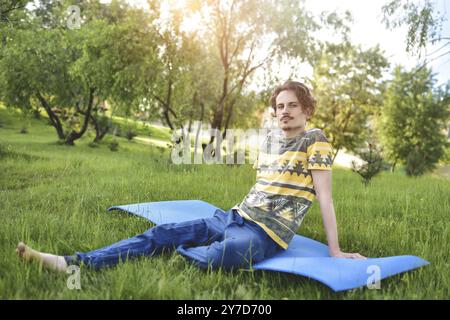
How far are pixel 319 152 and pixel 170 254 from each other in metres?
1.24

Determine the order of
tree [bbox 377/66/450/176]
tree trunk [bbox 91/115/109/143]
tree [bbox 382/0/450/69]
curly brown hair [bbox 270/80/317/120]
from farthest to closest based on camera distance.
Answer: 1. tree [bbox 377/66/450/176]
2. tree trunk [bbox 91/115/109/143]
3. tree [bbox 382/0/450/69]
4. curly brown hair [bbox 270/80/317/120]

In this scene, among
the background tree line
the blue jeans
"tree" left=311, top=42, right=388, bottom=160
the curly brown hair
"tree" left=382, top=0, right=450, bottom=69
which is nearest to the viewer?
the blue jeans

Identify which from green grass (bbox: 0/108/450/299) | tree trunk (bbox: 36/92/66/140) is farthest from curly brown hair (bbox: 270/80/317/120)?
tree trunk (bbox: 36/92/66/140)

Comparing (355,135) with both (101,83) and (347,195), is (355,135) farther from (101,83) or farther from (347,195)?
(347,195)

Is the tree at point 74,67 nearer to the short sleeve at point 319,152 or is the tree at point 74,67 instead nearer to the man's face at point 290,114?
the man's face at point 290,114

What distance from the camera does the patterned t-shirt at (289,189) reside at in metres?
2.86

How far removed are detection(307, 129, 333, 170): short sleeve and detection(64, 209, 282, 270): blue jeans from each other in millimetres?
571

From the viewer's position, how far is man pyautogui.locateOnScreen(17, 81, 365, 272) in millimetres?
2697

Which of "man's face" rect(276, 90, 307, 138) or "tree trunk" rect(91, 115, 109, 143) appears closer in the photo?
"man's face" rect(276, 90, 307, 138)

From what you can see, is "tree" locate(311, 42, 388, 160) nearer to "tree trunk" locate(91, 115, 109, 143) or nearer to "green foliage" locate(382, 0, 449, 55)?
"tree trunk" locate(91, 115, 109, 143)

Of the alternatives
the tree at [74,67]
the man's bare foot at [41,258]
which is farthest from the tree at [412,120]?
the man's bare foot at [41,258]

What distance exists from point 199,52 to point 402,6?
6500 millimetres

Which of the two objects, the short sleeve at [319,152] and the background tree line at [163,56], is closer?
the short sleeve at [319,152]
